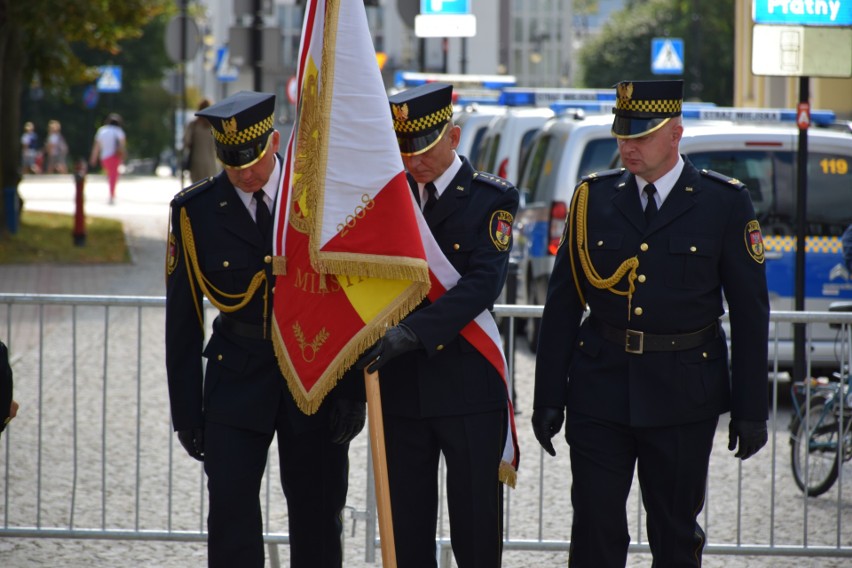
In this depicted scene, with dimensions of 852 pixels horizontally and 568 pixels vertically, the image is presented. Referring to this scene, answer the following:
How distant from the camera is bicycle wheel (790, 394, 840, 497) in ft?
25.9

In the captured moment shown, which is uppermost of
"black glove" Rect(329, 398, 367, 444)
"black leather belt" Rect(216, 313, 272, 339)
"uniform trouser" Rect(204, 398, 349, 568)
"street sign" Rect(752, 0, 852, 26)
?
"street sign" Rect(752, 0, 852, 26)

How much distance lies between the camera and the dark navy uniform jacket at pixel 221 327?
17.3 ft

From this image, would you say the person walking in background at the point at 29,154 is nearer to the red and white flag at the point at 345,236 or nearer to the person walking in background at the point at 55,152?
the person walking in background at the point at 55,152

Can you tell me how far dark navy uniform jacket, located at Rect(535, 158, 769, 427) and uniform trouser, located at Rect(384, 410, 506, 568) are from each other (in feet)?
0.94

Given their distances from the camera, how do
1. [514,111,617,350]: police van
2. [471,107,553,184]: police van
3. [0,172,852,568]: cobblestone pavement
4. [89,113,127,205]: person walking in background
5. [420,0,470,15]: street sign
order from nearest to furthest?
[0,172,852,568]: cobblestone pavement → [514,111,617,350]: police van → [471,107,553,184]: police van → [420,0,470,15]: street sign → [89,113,127,205]: person walking in background

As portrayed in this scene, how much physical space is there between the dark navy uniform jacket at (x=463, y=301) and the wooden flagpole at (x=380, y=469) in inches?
8.6

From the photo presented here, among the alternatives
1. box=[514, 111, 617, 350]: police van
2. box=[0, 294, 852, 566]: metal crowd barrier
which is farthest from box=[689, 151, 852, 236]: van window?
box=[0, 294, 852, 566]: metal crowd barrier

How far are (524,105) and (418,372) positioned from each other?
43.3 ft

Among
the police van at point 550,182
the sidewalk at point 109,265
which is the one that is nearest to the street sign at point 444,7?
the police van at point 550,182

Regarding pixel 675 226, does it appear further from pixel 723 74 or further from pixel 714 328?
pixel 723 74

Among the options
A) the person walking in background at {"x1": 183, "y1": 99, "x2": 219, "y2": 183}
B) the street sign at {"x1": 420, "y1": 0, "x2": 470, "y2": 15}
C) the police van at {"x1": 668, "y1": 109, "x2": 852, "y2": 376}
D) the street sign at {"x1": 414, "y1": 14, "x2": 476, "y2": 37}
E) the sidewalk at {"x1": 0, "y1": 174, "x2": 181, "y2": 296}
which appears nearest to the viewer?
the police van at {"x1": 668, "y1": 109, "x2": 852, "y2": 376}

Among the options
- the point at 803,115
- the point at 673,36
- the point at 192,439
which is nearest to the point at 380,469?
the point at 192,439

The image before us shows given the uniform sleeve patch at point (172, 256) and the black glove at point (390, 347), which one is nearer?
the black glove at point (390, 347)

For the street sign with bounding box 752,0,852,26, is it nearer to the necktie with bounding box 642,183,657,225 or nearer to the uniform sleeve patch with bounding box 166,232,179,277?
the necktie with bounding box 642,183,657,225
